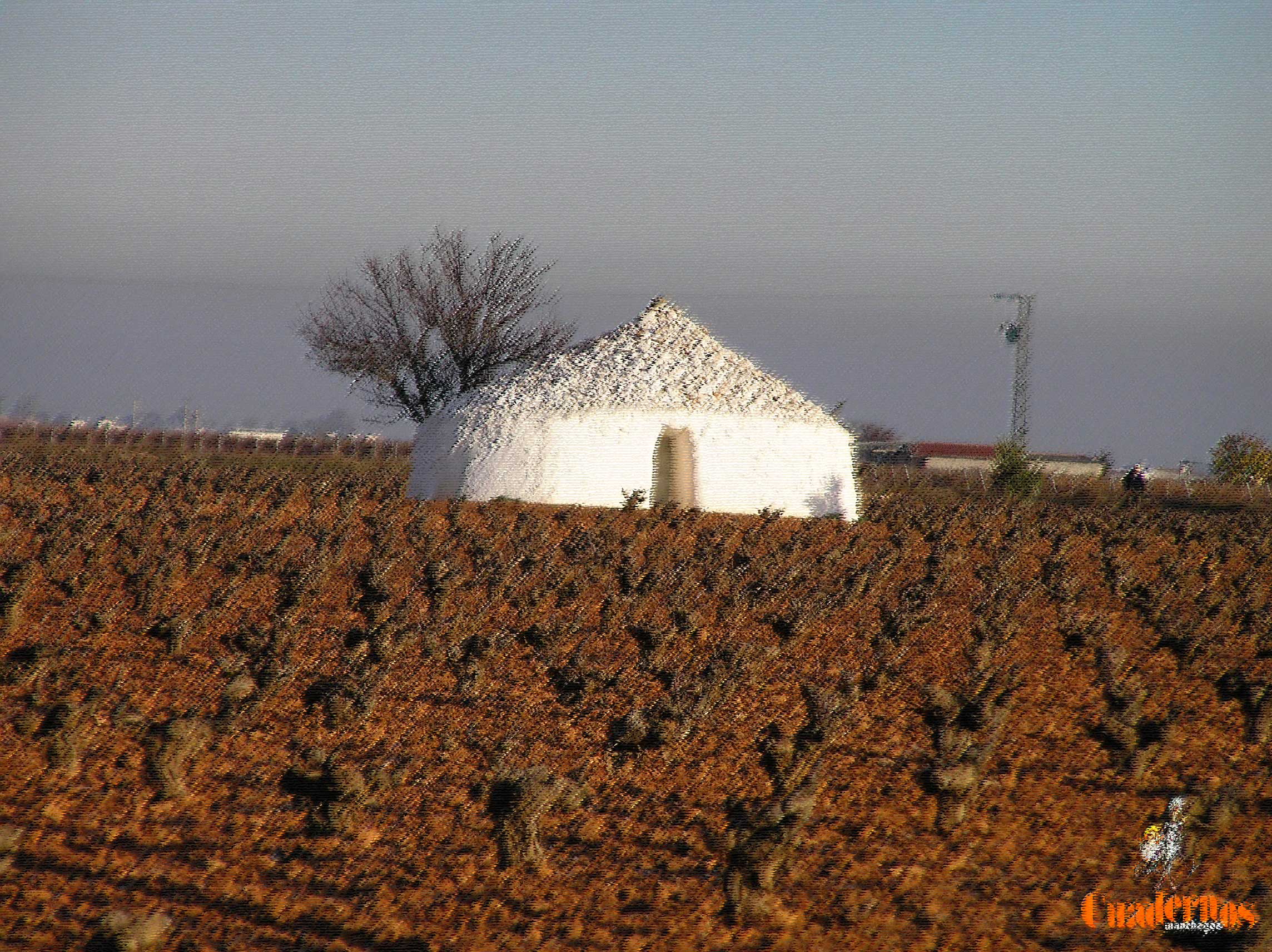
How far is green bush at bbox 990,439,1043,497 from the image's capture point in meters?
36.9

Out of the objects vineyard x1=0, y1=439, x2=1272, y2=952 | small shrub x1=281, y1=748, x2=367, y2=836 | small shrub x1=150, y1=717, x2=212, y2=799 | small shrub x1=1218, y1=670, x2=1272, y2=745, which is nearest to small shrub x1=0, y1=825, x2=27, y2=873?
vineyard x1=0, y1=439, x2=1272, y2=952

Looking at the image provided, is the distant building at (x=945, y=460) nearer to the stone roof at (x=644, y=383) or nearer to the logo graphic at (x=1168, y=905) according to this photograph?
the stone roof at (x=644, y=383)

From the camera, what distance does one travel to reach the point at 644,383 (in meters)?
22.5

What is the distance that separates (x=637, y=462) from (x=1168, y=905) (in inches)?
610

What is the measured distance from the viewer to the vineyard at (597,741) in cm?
665

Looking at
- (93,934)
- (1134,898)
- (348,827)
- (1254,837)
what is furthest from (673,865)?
(1254,837)

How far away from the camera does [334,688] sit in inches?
414

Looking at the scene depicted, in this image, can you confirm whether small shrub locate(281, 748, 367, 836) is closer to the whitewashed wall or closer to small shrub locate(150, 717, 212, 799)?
small shrub locate(150, 717, 212, 799)

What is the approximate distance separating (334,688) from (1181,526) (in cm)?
2247

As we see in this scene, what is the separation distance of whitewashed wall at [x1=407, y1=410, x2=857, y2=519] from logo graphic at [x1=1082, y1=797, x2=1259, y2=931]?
14831mm

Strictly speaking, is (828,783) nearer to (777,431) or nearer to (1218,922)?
(1218,922)

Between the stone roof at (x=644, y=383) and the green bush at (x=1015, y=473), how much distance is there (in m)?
15.4

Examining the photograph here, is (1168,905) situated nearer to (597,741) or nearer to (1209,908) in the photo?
(1209,908)

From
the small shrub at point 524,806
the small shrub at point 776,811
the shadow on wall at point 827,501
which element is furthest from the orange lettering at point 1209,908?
the shadow on wall at point 827,501
